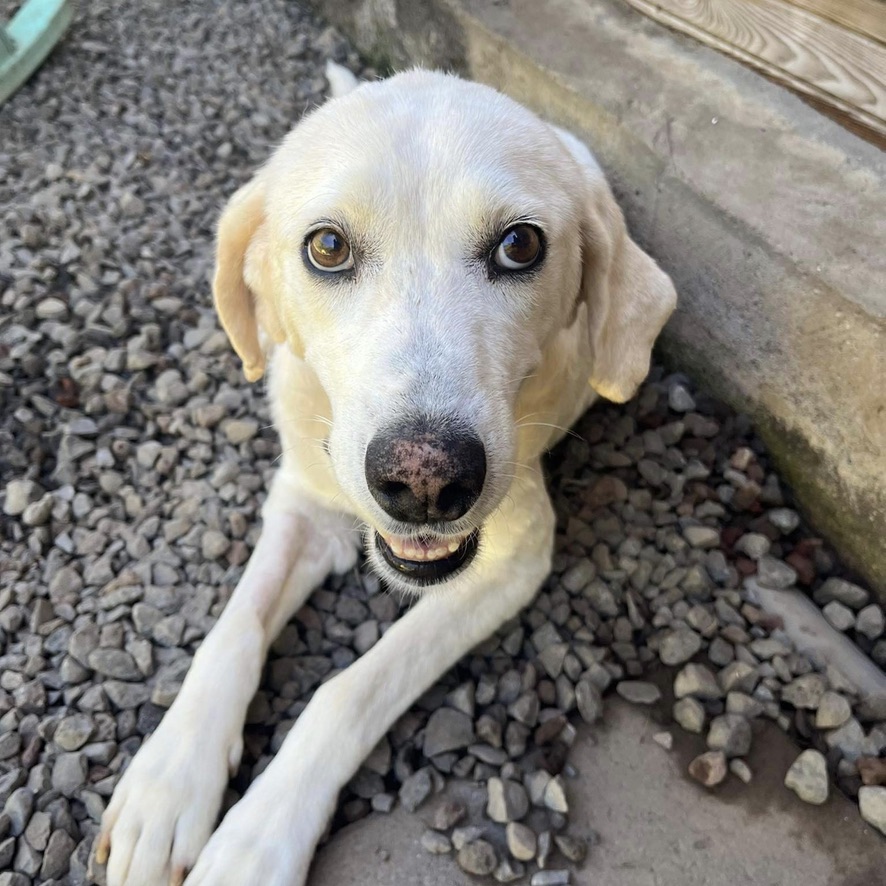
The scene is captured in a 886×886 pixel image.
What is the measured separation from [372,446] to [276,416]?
1.12m

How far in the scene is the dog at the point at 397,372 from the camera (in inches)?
66.0

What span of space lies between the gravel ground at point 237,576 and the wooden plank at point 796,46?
1.26 m

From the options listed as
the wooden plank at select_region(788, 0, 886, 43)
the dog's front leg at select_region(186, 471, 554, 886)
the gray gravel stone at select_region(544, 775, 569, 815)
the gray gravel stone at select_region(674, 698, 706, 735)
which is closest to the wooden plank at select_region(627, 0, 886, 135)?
the wooden plank at select_region(788, 0, 886, 43)

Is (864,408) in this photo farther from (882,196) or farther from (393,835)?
(393,835)

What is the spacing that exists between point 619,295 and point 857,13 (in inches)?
69.0

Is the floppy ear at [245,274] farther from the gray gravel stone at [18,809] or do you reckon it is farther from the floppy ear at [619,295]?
the gray gravel stone at [18,809]

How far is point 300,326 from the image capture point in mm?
2006

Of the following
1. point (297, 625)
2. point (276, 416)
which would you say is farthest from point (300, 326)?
point (297, 625)

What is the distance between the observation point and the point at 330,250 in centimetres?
187

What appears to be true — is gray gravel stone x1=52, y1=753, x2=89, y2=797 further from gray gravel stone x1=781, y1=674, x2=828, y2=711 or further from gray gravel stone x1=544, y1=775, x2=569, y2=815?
gray gravel stone x1=781, y1=674, x2=828, y2=711

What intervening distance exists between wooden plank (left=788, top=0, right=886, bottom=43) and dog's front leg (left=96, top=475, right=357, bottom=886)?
2725 mm

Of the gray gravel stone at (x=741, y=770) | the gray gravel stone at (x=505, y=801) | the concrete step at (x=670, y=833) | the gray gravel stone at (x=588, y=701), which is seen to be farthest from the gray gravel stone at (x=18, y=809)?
the gray gravel stone at (x=741, y=770)

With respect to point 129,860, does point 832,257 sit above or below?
above

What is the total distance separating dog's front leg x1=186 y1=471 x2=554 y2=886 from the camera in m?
1.85
